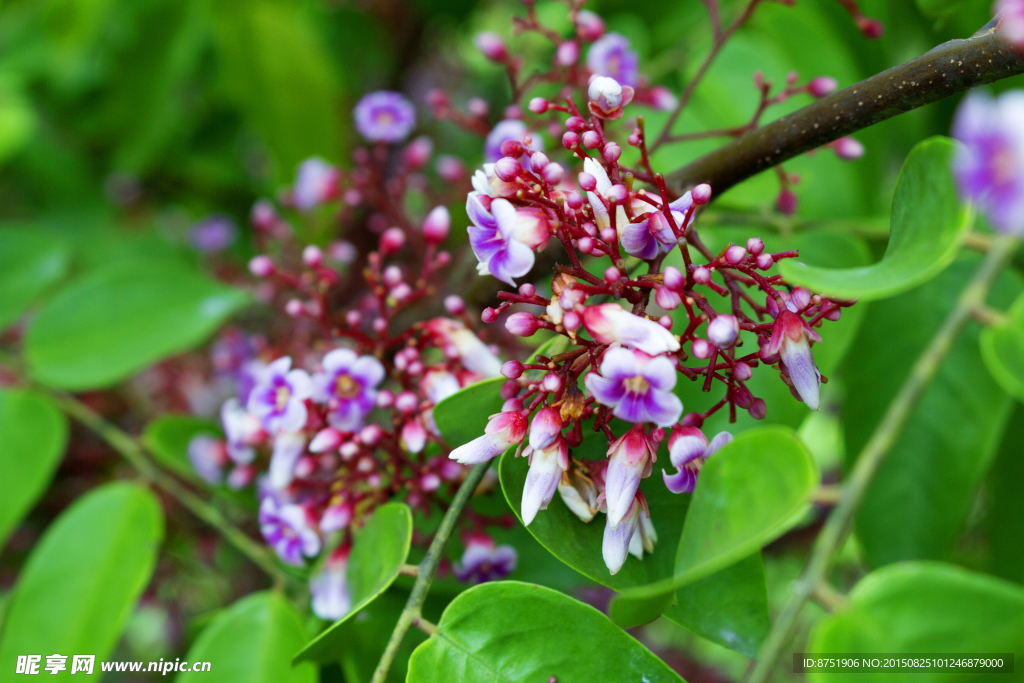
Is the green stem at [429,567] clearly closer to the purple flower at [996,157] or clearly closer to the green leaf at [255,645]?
the green leaf at [255,645]

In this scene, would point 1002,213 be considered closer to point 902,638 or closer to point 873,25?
point 902,638

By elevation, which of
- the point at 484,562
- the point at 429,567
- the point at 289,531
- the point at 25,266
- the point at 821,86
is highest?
the point at 821,86

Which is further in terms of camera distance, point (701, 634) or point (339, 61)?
point (339, 61)

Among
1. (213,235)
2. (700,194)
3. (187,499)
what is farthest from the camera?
(213,235)

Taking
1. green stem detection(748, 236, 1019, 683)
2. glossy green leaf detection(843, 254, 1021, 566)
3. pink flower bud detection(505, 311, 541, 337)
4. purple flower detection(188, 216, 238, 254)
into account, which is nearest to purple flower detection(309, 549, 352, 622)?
pink flower bud detection(505, 311, 541, 337)

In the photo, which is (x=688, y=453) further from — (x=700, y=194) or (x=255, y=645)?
(x=255, y=645)

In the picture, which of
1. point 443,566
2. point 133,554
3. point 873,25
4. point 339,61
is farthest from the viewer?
point 339,61

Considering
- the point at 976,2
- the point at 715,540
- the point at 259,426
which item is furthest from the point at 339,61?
the point at 715,540

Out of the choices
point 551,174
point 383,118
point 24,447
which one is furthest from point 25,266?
point 551,174
